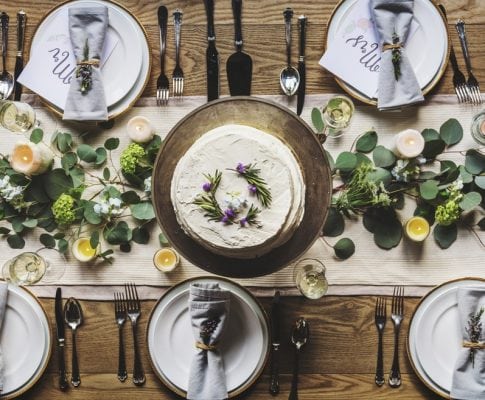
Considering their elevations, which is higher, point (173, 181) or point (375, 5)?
point (375, 5)

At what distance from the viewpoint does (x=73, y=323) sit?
64.2 inches

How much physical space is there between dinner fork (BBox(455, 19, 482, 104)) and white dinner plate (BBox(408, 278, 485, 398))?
0.53 metres

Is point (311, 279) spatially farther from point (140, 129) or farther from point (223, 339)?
point (140, 129)

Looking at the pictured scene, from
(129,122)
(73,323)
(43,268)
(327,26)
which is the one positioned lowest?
(73,323)

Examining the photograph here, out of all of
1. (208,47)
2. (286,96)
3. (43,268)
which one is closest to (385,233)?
(286,96)

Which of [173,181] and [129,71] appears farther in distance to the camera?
[129,71]

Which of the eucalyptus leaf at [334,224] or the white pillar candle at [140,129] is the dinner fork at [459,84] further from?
the white pillar candle at [140,129]

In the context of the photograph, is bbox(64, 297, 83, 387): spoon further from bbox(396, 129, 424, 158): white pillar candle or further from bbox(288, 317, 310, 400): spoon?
bbox(396, 129, 424, 158): white pillar candle

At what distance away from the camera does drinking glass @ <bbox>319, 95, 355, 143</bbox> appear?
1.59m

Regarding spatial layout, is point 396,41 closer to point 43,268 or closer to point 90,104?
point 90,104

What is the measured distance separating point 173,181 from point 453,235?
848 mm

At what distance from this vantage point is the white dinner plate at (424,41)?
62.6 inches

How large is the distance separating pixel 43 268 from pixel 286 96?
882 mm

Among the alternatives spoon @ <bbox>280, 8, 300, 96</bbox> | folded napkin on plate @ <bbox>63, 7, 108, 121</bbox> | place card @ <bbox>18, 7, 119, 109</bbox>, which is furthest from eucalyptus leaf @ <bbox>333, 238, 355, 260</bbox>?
place card @ <bbox>18, 7, 119, 109</bbox>
